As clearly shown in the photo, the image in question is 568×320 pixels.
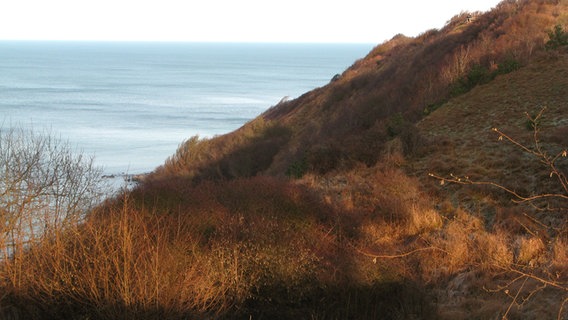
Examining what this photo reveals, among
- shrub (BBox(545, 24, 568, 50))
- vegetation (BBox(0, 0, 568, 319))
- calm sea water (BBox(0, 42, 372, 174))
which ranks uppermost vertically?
shrub (BBox(545, 24, 568, 50))

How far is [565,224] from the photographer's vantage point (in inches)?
375

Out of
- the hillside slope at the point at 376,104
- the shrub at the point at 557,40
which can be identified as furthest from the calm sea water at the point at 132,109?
the shrub at the point at 557,40

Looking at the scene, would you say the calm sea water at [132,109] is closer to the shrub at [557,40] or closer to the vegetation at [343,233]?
the vegetation at [343,233]

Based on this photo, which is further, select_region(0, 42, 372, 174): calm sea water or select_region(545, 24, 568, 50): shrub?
select_region(0, 42, 372, 174): calm sea water

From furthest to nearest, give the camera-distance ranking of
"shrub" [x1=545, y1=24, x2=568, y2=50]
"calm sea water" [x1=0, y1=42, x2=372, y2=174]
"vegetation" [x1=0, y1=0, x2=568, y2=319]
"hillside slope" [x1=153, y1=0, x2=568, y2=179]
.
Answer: "calm sea water" [x1=0, y1=42, x2=372, y2=174]
"shrub" [x1=545, y1=24, x2=568, y2=50]
"hillside slope" [x1=153, y1=0, x2=568, y2=179]
"vegetation" [x1=0, y1=0, x2=568, y2=319]

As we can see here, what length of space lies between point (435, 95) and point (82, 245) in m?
14.6

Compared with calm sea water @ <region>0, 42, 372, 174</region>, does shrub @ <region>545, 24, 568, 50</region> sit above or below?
above

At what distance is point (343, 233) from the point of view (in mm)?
10430

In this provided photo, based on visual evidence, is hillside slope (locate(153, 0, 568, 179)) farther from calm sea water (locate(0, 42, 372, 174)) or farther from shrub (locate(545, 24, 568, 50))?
calm sea water (locate(0, 42, 372, 174))

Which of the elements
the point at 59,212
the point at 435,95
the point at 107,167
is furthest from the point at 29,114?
the point at 59,212

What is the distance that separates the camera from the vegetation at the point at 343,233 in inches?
312

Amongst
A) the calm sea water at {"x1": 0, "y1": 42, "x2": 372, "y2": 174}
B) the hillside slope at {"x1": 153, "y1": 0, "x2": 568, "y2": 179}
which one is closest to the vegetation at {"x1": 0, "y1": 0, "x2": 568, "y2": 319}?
the hillside slope at {"x1": 153, "y1": 0, "x2": 568, "y2": 179}

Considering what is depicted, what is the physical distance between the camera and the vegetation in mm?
7934

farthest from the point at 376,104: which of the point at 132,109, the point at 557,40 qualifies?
A: the point at 132,109
